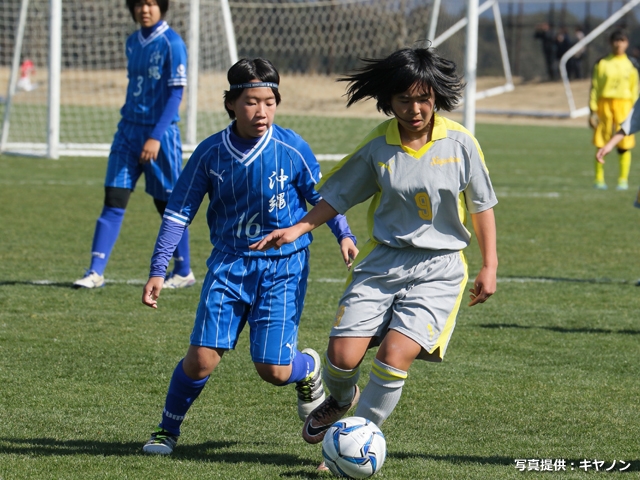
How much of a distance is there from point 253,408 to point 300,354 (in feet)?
1.60

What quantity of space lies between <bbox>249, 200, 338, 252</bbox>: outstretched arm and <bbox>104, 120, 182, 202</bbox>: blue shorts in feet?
11.4

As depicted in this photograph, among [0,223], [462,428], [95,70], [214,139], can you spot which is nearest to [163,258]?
[214,139]

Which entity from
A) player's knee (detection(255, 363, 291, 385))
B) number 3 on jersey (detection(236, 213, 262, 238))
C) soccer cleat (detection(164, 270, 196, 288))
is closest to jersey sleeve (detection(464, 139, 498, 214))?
number 3 on jersey (detection(236, 213, 262, 238))

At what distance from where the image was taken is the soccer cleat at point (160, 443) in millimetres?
3924

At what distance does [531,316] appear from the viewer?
6.70 meters

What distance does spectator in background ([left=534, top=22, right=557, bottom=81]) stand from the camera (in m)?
41.0

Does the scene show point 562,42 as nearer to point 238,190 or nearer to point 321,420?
point 238,190

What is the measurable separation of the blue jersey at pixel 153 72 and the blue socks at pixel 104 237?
68 cm

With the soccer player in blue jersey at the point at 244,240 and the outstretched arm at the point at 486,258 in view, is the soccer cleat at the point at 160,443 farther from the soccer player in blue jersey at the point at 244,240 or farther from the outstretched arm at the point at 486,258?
the outstretched arm at the point at 486,258

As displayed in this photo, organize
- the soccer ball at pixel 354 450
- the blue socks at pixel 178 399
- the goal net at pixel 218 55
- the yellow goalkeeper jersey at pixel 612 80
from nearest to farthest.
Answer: the soccer ball at pixel 354 450 → the blue socks at pixel 178 399 → the yellow goalkeeper jersey at pixel 612 80 → the goal net at pixel 218 55

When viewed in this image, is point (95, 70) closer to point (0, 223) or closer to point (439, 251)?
point (0, 223)

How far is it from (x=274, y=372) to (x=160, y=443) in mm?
515

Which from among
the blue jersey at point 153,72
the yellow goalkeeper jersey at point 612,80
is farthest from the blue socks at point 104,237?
the yellow goalkeeper jersey at point 612,80

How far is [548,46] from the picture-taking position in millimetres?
41594
